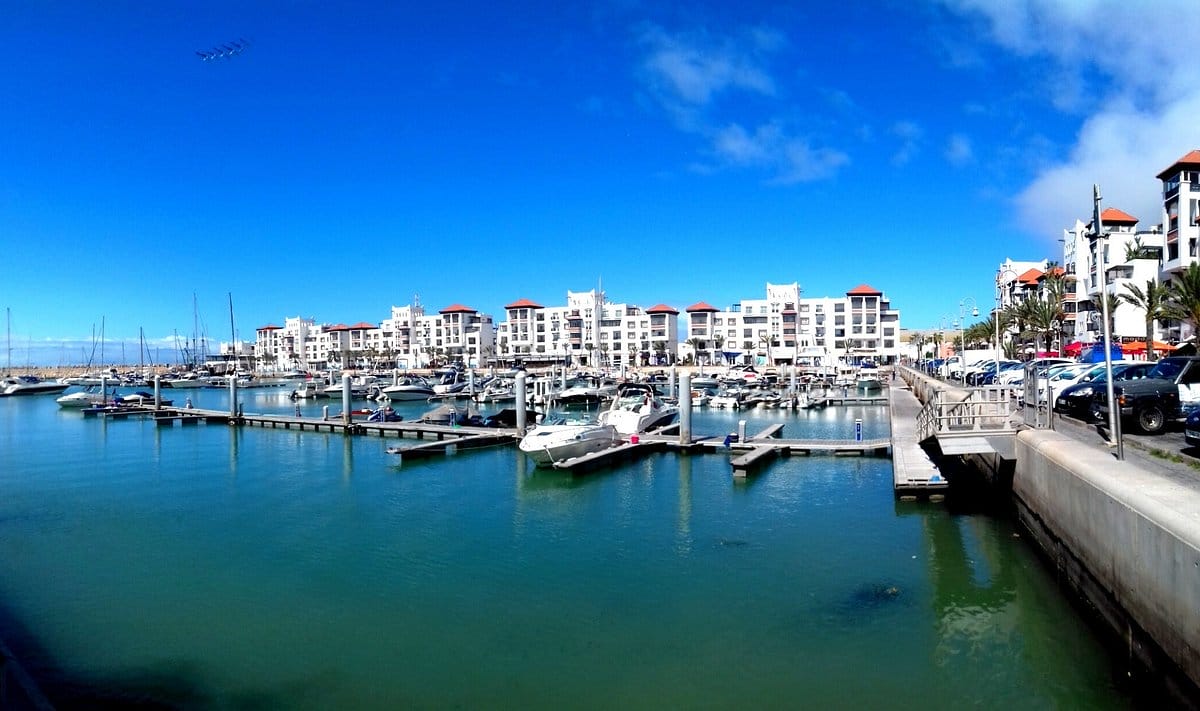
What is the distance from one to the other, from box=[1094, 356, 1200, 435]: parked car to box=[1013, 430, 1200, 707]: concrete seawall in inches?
179

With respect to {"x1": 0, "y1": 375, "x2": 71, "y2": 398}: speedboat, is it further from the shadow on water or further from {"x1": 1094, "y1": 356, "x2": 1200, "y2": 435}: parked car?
{"x1": 1094, "y1": 356, "x2": 1200, "y2": 435}: parked car

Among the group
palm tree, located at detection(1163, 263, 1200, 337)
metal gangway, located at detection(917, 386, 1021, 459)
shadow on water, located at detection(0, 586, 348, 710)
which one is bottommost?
shadow on water, located at detection(0, 586, 348, 710)

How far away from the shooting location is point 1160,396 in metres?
20.9

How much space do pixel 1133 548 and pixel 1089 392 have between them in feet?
54.2

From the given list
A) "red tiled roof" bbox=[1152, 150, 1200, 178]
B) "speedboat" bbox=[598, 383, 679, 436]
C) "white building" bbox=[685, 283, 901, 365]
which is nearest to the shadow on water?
"speedboat" bbox=[598, 383, 679, 436]

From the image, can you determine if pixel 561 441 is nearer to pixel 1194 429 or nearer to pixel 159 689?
pixel 159 689

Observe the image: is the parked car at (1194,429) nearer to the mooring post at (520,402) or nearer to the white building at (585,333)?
the mooring post at (520,402)

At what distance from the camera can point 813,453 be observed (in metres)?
36.2

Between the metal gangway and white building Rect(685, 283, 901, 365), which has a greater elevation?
white building Rect(685, 283, 901, 365)

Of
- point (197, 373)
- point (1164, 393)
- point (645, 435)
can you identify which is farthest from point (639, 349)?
Result: point (1164, 393)

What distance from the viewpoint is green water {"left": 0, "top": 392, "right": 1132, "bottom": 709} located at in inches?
495

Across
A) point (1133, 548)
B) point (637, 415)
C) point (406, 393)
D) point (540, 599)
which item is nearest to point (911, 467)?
point (1133, 548)

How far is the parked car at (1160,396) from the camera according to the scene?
819 inches

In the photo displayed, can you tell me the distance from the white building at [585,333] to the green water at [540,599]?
13730 cm
